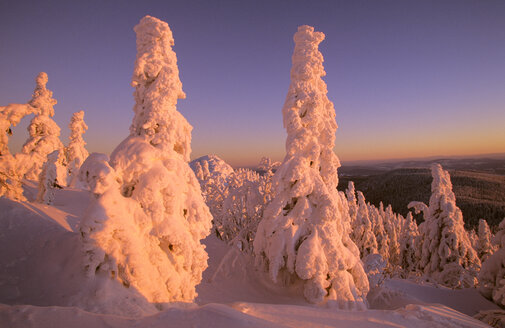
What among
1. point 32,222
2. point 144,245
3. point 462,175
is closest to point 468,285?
point 144,245

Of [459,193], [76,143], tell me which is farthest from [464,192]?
[76,143]

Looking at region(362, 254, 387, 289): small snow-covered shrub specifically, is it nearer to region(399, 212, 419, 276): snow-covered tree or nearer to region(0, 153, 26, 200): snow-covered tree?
region(0, 153, 26, 200): snow-covered tree

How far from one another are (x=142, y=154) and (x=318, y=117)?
7.54 metres

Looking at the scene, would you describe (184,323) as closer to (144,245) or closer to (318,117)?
(144,245)

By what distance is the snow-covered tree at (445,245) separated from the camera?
59.1 ft

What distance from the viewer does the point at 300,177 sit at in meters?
10.1

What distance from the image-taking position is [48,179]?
15.2 metres

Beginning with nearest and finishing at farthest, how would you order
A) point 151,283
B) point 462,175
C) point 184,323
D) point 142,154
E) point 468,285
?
1. point 184,323
2. point 151,283
3. point 142,154
4. point 468,285
5. point 462,175

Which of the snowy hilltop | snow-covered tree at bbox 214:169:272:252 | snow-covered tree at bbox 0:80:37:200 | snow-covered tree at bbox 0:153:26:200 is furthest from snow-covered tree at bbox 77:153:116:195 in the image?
snow-covered tree at bbox 214:169:272:252

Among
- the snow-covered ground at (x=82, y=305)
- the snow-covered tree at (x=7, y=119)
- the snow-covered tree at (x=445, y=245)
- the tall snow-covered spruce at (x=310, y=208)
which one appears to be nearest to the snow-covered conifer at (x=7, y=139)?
the snow-covered tree at (x=7, y=119)

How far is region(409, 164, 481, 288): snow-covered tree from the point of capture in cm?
1800

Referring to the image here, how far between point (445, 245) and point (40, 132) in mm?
32422

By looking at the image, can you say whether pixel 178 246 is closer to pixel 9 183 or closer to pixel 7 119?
pixel 9 183

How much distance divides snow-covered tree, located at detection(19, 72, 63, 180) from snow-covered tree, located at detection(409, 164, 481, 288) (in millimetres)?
30515
